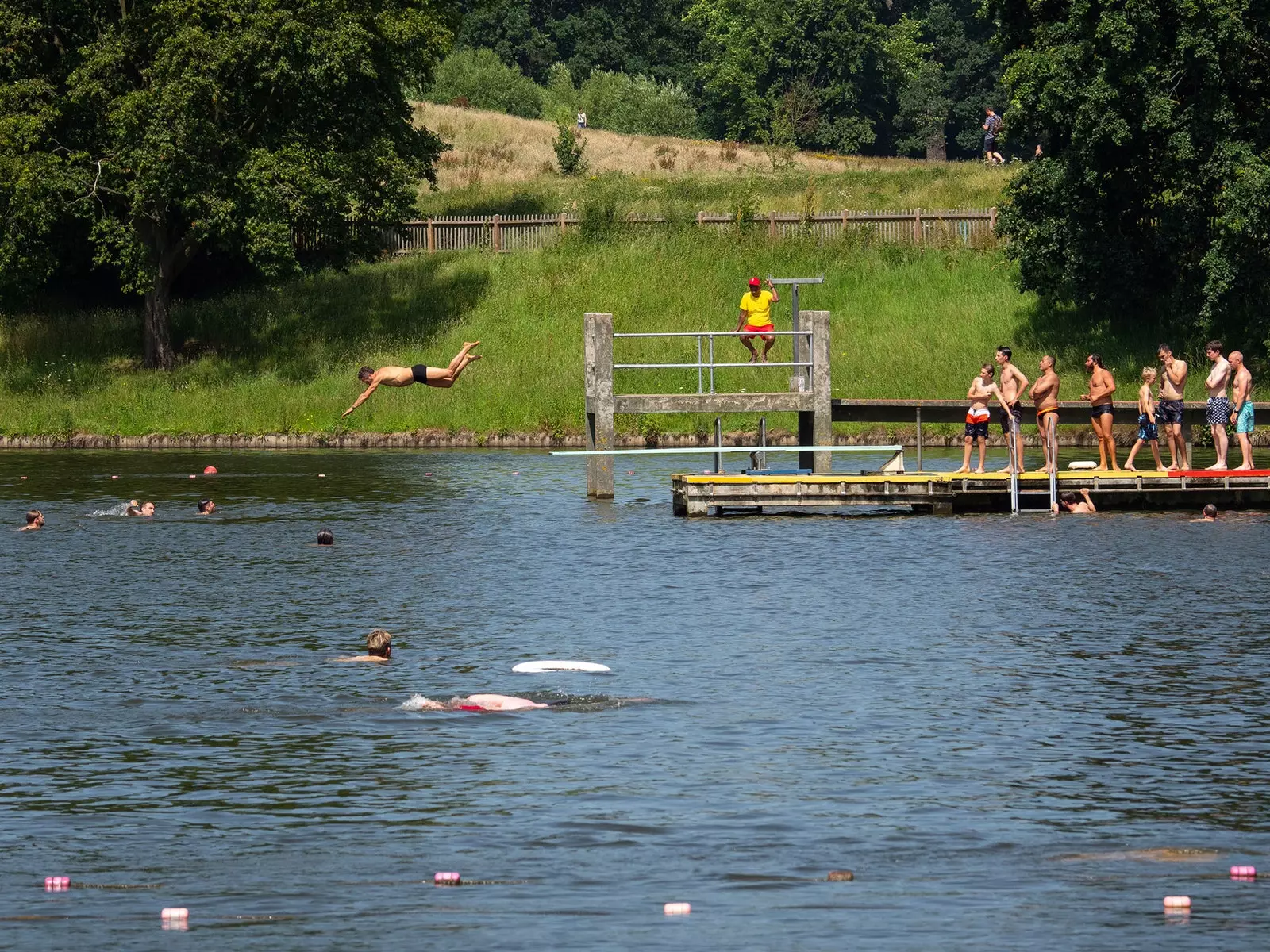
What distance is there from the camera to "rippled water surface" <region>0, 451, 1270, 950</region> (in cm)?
1212

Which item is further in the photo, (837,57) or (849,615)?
(837,57)

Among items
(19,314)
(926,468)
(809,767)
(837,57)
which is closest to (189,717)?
(809,767)

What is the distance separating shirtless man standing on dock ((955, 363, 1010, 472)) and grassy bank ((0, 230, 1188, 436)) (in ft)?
48.7

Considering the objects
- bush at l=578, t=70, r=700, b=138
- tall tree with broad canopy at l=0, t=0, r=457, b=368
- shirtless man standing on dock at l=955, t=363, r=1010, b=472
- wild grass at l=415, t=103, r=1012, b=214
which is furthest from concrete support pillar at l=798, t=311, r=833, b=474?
bush at l=578, t=70, r=700, b=138

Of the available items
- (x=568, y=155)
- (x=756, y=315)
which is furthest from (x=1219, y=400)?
(x=568, y=155)

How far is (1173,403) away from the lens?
3384cm

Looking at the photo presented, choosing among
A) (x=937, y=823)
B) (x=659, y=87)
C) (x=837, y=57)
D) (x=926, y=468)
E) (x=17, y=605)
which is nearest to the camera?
(x=937, y=823)

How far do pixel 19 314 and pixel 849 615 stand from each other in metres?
38.9

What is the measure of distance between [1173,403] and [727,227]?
26.3m

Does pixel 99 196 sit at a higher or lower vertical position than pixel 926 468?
higher

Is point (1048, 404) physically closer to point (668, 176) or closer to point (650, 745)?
point (650, 745)

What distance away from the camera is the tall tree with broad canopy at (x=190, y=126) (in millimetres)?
48938

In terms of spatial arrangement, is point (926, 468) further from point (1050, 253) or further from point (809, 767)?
point (809, 767)

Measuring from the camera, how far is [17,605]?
24922 mm
